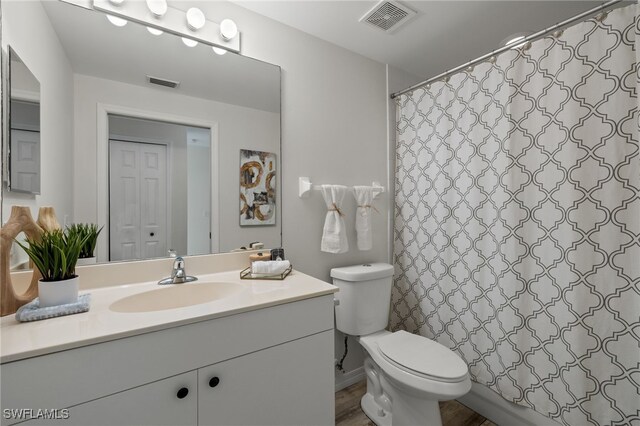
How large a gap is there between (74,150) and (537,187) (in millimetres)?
2023

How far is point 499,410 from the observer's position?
1.49 m

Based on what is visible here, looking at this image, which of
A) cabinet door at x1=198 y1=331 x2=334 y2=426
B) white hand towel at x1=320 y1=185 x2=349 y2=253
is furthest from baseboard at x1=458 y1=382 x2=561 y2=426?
white hand towel at x1=320 y1=185 x2=349 y2=253

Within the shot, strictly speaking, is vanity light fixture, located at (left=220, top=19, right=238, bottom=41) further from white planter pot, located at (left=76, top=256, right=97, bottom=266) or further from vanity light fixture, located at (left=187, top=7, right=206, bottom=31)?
white planter pot, located at (left=76, top=256, right=97, bottom=266)

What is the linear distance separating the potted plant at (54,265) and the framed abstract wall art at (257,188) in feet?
2.32

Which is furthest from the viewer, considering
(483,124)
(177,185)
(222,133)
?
(483,124)

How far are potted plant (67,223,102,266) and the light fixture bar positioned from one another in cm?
90

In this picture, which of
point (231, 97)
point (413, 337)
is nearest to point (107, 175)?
point (231, 97)

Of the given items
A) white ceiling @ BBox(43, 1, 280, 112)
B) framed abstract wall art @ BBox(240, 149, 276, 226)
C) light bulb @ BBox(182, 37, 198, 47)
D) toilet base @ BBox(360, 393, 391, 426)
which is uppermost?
light bulb @ BBox(182, 37, 198, 47)

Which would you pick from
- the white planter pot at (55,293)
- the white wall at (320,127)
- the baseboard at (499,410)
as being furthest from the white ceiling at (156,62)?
the baseboard at (499,410)

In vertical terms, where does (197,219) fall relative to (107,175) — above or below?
below

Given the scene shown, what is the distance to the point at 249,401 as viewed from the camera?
3.07 ft

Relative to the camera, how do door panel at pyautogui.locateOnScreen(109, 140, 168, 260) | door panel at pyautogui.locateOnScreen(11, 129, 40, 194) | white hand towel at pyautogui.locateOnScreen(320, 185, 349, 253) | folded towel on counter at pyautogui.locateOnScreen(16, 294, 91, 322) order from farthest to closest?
white hand towel at pyautogui.locateOnScreen(320, 185, 349, 253) → door panel at pyautogui.locateOnScreen(109, 140, 168, 260) → door panel at pyautogui.locateOnScreen(11, 129, 40, 194) → folded towel on counter at pyautogui.locateOnScreen(16, 294, 91, 322)

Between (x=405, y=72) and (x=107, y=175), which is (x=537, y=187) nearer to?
(x=405, y=72)

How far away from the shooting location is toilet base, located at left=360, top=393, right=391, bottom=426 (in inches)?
58.5
